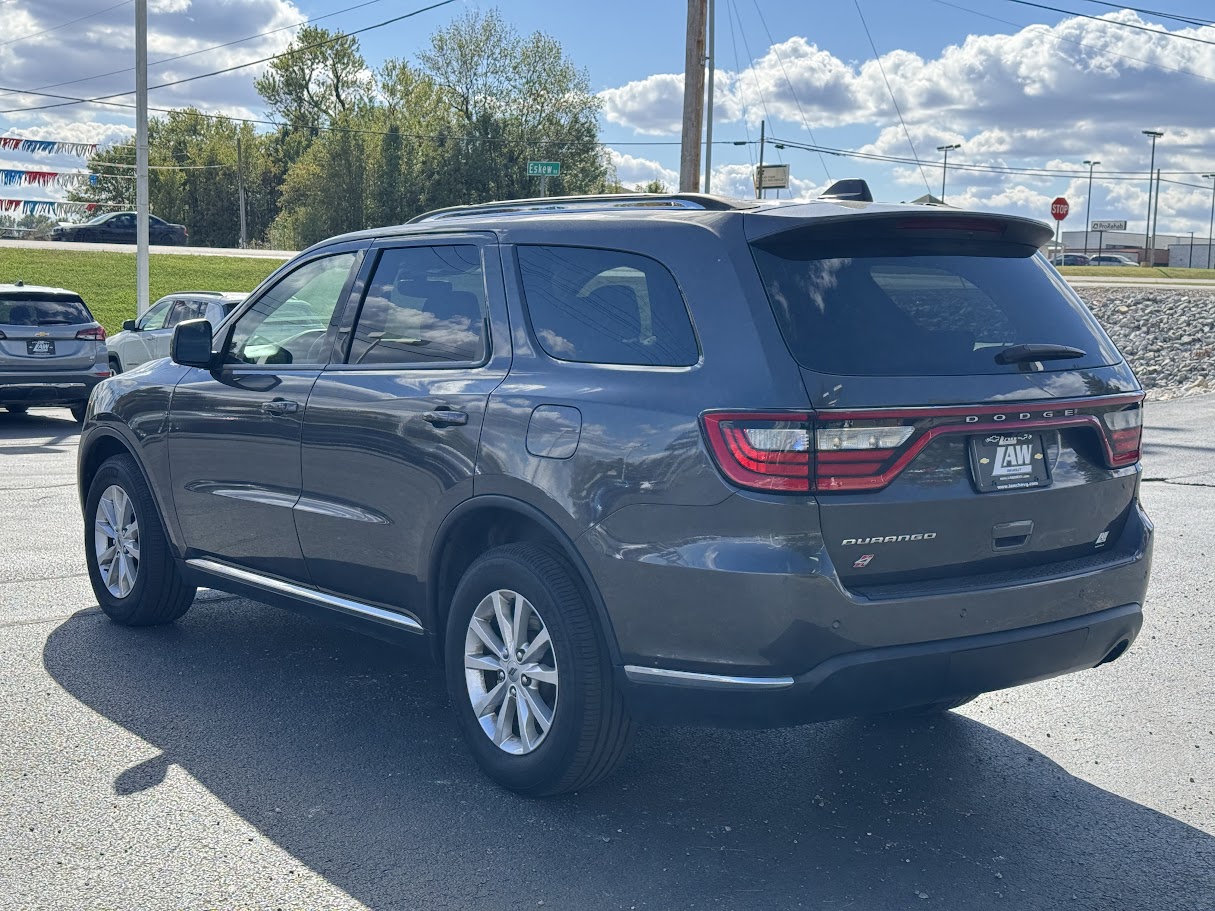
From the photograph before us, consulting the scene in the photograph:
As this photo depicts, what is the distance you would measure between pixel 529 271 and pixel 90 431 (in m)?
3.12

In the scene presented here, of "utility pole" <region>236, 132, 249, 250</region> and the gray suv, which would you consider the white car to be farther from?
"utility pole" <region>236, 132, 249, 250</region>

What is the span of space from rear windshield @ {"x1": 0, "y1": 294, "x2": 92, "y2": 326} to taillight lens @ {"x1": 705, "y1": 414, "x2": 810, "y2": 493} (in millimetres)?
14294

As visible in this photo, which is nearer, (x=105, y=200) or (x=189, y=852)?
(x=189, y=852)

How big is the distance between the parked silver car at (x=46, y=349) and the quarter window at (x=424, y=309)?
1246cm

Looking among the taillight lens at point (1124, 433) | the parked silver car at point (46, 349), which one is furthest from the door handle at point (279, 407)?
the parked silver car at point (46, 349)

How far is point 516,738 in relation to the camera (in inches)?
173

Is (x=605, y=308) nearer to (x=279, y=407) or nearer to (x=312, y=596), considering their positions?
(x=279, y=407)

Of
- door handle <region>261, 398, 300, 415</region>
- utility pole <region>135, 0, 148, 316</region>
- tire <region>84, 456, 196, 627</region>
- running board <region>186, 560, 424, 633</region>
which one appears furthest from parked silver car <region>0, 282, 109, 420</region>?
door handle <region>261, 398, 300, 415</region>

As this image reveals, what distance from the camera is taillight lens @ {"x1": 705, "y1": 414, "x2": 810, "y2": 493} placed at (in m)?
3.62

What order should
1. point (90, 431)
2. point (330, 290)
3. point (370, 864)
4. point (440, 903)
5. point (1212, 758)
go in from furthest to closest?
point (90, 431), point (330, 290), point (1212, 758), point (370, 864), point (440, 903)

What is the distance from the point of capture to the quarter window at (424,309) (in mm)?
4734

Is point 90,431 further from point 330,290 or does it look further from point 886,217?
point 886,217

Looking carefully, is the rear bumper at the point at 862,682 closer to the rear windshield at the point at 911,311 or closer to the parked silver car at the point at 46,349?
the rear windshield at the point at 911,311

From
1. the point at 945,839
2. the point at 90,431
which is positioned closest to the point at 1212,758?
the point at 945,839
